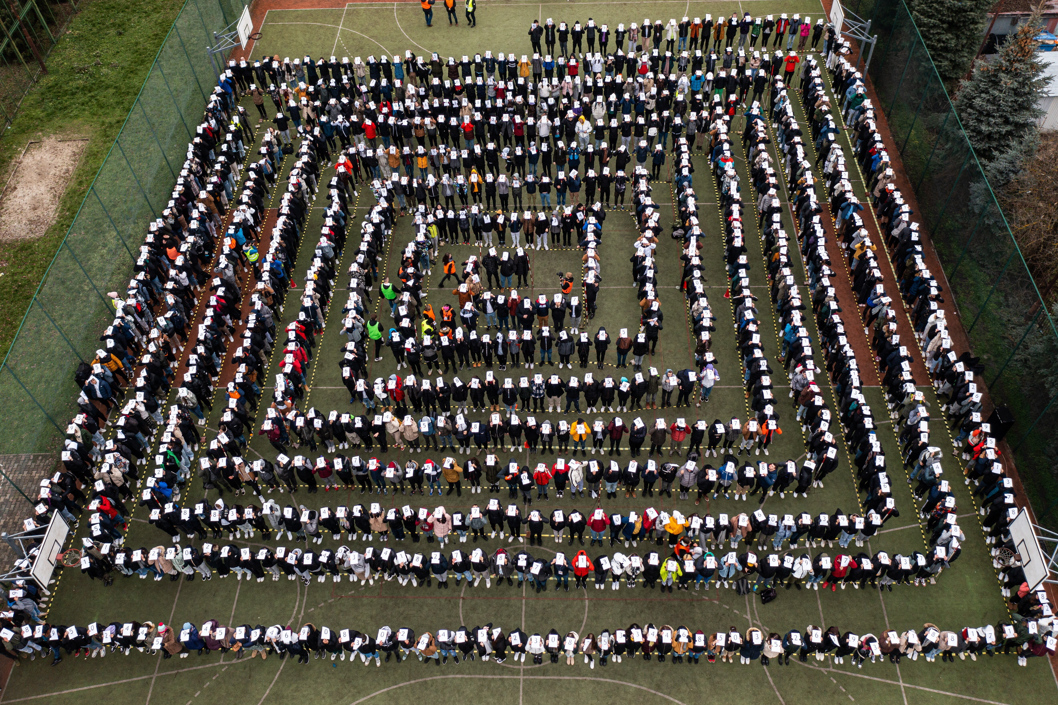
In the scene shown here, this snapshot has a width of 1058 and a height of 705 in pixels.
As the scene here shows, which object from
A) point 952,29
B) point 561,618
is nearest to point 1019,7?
point 952,29

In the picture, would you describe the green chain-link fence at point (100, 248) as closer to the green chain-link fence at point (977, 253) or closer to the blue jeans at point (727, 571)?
the blue jeans at point (727, 571)

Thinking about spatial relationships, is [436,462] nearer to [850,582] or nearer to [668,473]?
[668,473]

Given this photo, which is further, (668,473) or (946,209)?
(946,209)

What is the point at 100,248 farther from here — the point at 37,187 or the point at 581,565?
the point at 581,565

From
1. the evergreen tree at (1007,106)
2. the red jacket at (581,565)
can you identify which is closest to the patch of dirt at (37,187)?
the red jacket at (581,565)

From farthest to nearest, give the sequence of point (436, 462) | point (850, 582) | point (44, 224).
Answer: point (44, 224) < point (436, 462) < point (850, 582)

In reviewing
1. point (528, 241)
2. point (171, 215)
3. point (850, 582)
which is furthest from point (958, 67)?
point (171, 215)
